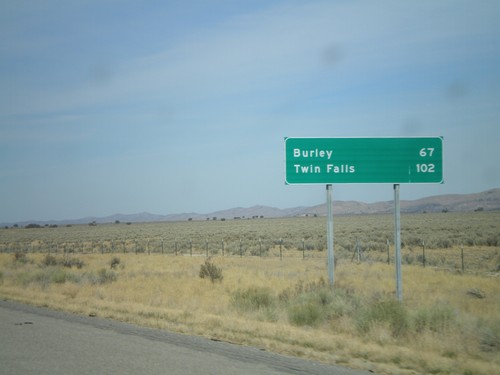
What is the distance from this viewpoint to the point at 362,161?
694 inches

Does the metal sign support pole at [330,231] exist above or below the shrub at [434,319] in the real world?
above

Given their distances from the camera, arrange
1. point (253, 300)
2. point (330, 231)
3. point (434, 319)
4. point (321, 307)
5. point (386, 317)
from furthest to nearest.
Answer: point (330, 231) → point (253, 300) → point (321, 307) → point (386, 317) → point (434, 319)

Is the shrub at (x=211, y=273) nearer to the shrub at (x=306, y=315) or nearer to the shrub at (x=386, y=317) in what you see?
the shrub at (x=306, y=315)

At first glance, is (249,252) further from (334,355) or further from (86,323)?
(334,355)

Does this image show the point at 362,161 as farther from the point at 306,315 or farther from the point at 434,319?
the point at 434,319

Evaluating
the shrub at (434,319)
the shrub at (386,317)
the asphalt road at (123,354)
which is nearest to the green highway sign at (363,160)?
the shrub at (386,317)

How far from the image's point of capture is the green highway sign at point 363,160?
56.8 feet

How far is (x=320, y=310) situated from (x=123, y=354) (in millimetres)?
6009

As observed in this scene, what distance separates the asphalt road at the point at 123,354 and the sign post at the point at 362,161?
7.62 metres

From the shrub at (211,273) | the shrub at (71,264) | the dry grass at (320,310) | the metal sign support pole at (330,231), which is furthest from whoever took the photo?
the shrub at (71,264)

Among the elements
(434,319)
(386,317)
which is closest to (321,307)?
(386,317)

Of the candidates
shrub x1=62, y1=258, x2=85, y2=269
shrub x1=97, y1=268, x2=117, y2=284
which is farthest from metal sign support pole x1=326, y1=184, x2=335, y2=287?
shrub x1=62, y1=258, x2=85, y2=269

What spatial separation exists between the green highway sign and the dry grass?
362 centimetres

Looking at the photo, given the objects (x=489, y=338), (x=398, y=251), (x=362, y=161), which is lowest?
(x=489, y=338)
